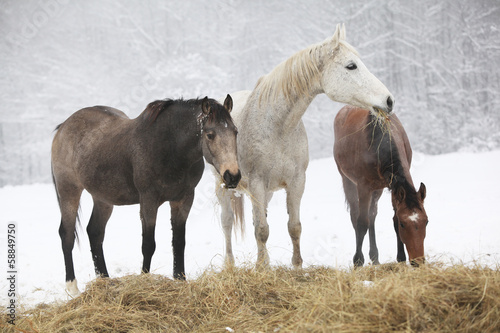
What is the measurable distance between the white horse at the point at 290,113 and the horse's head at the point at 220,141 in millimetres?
678

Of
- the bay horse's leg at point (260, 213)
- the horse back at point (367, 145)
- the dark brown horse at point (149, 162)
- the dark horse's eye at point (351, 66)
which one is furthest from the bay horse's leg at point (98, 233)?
the dark horse's eye at point (351, 66)

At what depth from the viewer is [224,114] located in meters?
3.51

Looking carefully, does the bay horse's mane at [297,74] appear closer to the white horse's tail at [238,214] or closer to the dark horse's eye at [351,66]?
the dark horse's eye at [351,66]

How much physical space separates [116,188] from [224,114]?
1.38 meters

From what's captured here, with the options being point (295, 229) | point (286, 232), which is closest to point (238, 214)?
point (295, 229)

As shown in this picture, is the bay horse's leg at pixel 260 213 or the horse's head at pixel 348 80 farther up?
the horse's head at pixel 348 80

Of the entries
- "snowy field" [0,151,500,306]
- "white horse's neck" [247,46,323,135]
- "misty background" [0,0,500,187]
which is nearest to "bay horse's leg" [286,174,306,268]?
"snowy field" [0,151,500,306]

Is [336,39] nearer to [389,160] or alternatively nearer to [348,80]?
[348,80]

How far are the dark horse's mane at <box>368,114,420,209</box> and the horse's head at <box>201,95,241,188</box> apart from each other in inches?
64.1

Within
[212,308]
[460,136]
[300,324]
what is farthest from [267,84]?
[460,136]

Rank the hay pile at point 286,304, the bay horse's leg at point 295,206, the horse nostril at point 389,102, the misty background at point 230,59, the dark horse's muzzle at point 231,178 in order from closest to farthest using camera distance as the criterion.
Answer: the hay pile at point 286,304, the dark horse's muzzle at point 231,178, the horse nostril at point 389,102, the bay horse's leg at point 295,206, the misty background at point 230,59

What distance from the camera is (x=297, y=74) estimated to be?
4.07 m

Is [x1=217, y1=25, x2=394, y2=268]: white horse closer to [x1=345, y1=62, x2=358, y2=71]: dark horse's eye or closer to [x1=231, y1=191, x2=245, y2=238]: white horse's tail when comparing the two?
[x1=345, y1=62, x2=358, y2=71]: dark horse's eye

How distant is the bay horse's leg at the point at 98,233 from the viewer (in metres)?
4.49
